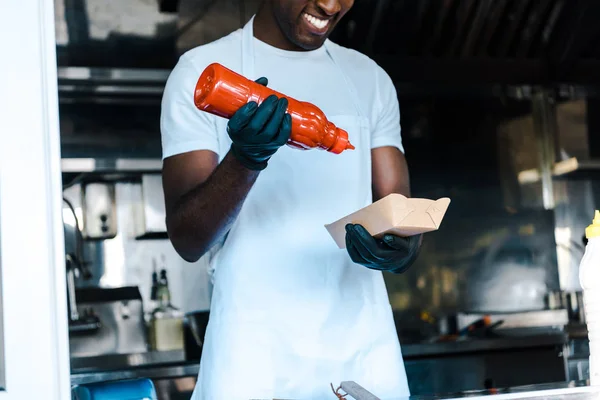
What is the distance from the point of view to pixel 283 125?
3.41 feet

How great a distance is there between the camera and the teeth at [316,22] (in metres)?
1.48

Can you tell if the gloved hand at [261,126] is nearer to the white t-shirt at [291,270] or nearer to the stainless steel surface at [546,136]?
the white t-shirt at [291,270]

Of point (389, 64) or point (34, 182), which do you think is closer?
point (34, 182)

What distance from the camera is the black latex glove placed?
3.84 feet

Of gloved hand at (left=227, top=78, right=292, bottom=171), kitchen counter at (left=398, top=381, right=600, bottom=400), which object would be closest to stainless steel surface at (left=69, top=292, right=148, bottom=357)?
gloved hand at (left=227, top=78, right=292, bottom=171)

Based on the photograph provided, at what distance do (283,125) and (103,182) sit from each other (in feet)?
8.65

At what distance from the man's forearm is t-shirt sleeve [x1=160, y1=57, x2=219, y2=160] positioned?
0.11 meters

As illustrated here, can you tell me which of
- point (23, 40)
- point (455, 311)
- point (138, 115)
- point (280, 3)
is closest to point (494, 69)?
point (455, 311)

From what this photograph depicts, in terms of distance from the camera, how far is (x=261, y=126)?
1018 mm

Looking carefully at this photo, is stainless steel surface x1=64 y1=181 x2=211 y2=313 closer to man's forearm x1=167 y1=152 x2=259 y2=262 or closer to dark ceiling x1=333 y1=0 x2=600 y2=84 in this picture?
dark ceiling x1=333 y1=0 x2=600 y2=84

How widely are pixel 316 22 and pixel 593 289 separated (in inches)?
28.8

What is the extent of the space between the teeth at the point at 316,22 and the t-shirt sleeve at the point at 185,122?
232 mm

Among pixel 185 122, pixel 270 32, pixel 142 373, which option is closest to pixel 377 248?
pixel 185 122

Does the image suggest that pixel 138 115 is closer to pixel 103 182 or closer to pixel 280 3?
pixel 103 182
